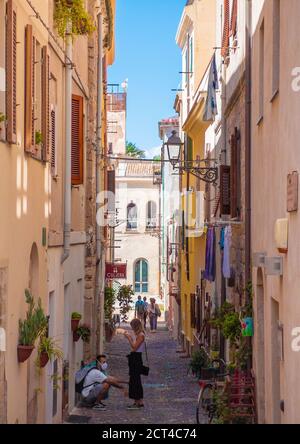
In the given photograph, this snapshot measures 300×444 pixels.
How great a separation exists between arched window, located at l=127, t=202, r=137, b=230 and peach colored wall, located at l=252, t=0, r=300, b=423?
4945cm

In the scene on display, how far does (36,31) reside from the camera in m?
13.1

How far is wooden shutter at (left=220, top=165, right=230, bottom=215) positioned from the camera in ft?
63.3

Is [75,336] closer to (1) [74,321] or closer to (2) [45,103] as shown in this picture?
(1) [74,321]

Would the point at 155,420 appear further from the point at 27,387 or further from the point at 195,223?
the point at 195,223

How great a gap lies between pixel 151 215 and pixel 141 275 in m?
4.10

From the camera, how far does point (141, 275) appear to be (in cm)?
6431

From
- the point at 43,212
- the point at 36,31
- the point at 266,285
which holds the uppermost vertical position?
the point at 36,31

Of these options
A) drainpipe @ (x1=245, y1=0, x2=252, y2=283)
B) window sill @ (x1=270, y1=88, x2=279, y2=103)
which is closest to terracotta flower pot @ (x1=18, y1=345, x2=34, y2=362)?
window sill @ (x1=270, y1=88, x2=279, y2=103)

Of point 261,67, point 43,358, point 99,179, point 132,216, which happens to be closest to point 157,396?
point 99,179

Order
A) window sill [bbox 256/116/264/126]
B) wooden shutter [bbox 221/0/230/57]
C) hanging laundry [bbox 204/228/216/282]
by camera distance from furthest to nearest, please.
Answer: hanging laundry [bbox 204/228/216/282] → wooden shutter [bbox 221/0/230/57] → window sill [bbox 256/116/264/126]

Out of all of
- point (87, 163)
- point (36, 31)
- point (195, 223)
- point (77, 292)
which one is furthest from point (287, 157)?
point (195, 223)

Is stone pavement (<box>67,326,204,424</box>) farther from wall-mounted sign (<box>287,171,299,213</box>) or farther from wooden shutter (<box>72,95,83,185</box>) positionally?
wall-mounted sign (<box>287,171,299,213</box>)

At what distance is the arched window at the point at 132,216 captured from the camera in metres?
64.8
